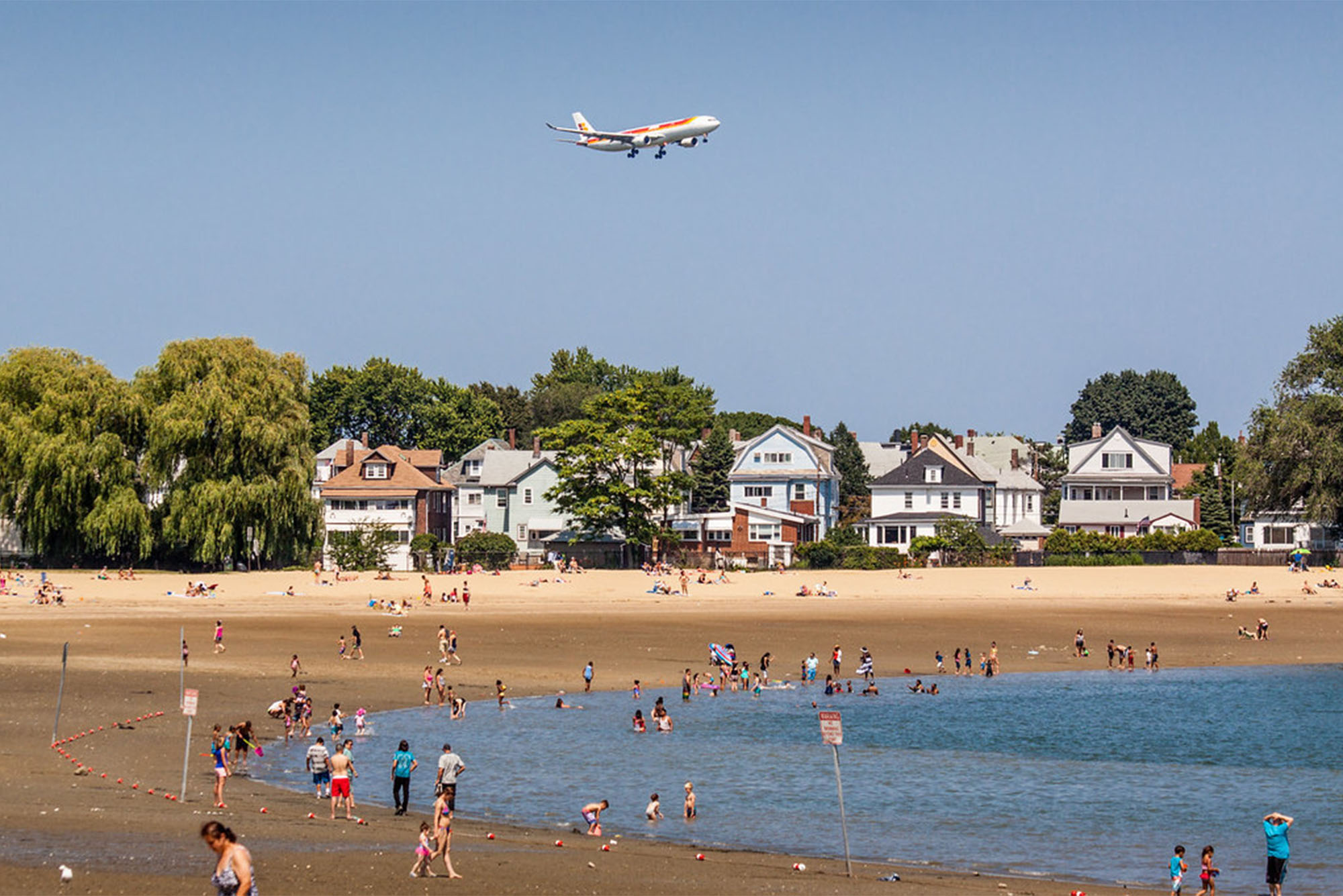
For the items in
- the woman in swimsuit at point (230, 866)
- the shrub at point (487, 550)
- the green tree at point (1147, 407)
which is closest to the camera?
the woman in swimsuit at point (230, 866)

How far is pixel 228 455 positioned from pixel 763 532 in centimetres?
3682

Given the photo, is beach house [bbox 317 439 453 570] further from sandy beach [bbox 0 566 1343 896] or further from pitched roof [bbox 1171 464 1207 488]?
pitched roof [bbox 1171 464 1207 488]

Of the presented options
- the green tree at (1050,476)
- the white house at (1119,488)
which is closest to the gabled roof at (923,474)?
the white house at (1119,488)

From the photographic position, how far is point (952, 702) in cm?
4603

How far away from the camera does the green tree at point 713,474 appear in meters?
122

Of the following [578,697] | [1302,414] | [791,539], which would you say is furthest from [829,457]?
[578,697]

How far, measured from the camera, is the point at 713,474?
123 m

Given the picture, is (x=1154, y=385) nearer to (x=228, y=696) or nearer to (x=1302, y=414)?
(x=1302, y=414)

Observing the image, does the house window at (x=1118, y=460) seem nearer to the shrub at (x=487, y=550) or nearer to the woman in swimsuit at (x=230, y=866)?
the shrub at (x=487, y=550)

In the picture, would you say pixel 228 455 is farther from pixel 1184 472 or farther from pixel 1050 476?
pixel 1050 476

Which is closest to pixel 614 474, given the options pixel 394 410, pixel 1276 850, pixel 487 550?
pixel 487 550

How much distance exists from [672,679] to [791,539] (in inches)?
2104

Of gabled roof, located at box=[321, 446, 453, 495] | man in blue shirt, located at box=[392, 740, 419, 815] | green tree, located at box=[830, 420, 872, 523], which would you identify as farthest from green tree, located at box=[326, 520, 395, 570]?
man in blue shirt, located at box=[392, 740, 419, 815]

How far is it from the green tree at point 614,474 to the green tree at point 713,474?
80.3 ft
